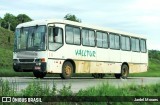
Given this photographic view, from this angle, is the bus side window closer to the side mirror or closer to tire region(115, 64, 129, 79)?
the side mirror

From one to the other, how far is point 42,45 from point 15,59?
1.94 metres

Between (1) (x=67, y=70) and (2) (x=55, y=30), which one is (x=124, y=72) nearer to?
(1) (x=67, y=70)

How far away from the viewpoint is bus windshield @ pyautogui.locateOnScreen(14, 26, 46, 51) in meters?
23.2

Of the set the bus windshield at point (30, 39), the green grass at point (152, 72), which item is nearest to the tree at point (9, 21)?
the green grass at point (152, 72)

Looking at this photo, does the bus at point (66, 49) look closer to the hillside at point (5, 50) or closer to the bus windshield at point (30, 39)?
the bus windshield at point (30, 39)

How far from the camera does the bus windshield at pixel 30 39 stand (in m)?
23.2

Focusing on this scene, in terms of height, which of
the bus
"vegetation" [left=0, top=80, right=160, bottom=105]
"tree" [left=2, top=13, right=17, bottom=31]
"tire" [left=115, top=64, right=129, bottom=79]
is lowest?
"vegetation" [left=0, top=80, right=160, bottom=105]

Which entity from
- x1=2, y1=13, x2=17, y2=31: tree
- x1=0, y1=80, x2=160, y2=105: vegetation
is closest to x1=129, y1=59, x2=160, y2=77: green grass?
x1=0, y1=80, x2=160, y2=105: vegetation

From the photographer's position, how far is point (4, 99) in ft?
30.5

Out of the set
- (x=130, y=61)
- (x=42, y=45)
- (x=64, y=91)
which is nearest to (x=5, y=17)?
(x=130, y=61)

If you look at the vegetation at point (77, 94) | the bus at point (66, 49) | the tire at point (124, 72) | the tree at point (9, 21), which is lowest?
the vegetation at point (77, 94)

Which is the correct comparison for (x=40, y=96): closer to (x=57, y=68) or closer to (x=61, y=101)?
(x=61, y=101)

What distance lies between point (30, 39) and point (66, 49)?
6.25ft

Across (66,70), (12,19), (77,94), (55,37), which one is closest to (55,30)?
(55,37)
